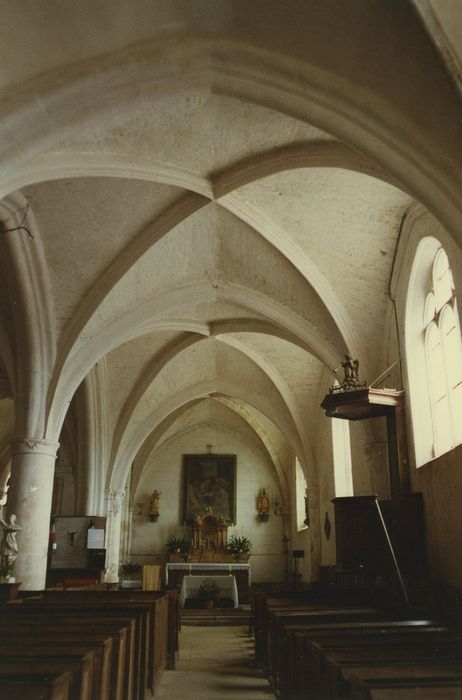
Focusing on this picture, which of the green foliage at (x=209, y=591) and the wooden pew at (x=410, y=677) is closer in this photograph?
the wooden pew at (x=410, y=677)

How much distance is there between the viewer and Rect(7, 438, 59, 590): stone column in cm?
951

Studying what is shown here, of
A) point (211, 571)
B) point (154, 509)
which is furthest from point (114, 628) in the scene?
point (154, 509)

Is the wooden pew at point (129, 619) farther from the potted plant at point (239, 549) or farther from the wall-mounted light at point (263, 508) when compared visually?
the wall-mounted light at point (263, 508)

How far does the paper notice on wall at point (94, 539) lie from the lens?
44.3 feet

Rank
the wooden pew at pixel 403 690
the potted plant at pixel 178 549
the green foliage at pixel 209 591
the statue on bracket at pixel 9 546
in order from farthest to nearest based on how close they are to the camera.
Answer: the potted plant at pixel 178 549 → the green foliage at pixel 209 591 → the statue on bracket at pixel 9 546 → the wooden pew at pixel 403 690

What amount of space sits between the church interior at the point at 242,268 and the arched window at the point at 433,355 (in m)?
0.03

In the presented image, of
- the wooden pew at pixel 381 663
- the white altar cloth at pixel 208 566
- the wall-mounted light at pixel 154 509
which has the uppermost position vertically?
the wall-mounted light at pixel 154 509

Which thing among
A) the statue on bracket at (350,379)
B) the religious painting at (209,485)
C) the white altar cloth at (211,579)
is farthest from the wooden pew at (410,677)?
the religious painting at (209,485)

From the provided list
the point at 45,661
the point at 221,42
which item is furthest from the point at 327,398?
the point at 45,661

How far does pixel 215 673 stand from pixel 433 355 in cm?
470

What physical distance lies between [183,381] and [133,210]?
7.93 meters

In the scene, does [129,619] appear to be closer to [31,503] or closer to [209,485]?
[31,503]

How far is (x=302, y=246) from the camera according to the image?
9.59m

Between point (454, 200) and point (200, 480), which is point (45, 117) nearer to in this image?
point (454, 200)
